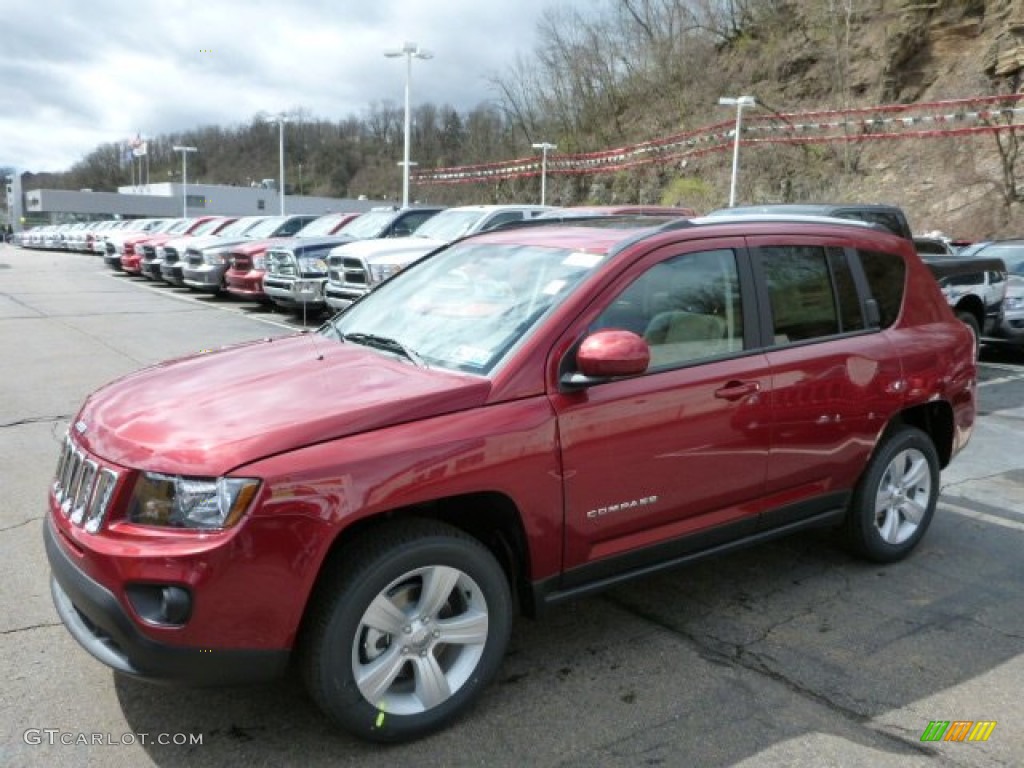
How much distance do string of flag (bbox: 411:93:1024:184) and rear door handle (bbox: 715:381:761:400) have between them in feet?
82.0

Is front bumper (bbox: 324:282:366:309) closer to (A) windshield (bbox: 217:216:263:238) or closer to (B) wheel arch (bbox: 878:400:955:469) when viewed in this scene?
(B) wheel arch (bbox: 878:400:955:469)

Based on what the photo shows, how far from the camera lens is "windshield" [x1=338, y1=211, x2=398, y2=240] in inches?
595

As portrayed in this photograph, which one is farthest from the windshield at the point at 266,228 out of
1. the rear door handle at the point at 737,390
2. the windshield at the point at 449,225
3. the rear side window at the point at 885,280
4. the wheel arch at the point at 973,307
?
the rear door handle at the point at 737,390

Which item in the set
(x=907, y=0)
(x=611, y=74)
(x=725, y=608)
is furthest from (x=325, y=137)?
(x=725, y=608)

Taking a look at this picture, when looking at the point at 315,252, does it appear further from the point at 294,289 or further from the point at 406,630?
the point at 406,630

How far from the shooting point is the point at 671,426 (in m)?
3.36

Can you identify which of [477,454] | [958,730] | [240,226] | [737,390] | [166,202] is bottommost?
[958,730]

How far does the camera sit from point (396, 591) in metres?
2.82

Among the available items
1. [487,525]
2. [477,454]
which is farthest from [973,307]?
[477,454]

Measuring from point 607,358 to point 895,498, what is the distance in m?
2.33

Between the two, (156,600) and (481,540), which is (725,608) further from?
(156,600)

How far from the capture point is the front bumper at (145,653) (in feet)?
8.23

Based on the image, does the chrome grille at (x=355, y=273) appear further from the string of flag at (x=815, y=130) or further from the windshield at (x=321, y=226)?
the string of flag at (x=815, y=130)

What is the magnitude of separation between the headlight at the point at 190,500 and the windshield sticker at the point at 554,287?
56.7 inches
